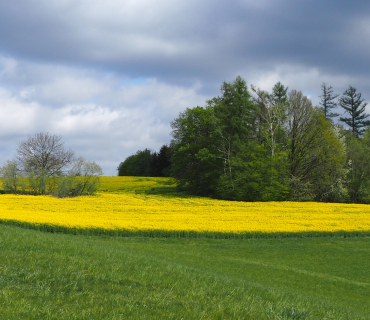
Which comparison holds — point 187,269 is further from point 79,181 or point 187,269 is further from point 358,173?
point 358,173

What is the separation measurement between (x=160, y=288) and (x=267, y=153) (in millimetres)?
48956

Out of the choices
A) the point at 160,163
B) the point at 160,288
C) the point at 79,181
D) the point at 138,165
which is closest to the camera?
the point at 160,288

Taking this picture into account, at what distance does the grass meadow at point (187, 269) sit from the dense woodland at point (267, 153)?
16.8m

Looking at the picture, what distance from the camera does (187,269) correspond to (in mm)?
12898

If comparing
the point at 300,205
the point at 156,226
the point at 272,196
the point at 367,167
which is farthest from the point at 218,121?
the point at 156,226

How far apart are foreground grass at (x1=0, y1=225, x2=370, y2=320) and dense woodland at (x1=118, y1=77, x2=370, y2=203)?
35365mm

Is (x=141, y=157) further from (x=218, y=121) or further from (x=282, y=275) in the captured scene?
(x=282, y=275)

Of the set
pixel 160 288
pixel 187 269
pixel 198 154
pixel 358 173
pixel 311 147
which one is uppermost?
pixel 311 147

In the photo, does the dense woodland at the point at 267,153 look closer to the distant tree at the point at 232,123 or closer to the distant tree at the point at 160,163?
the distant tree at the point at 232,123

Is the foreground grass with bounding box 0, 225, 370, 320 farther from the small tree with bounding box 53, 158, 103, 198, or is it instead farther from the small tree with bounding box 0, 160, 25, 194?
the small tree with bounding box 0, 160, 25, 194

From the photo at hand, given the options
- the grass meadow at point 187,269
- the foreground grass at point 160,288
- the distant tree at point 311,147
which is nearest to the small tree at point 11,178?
the grass meadow at point 187,269

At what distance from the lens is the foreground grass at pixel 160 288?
6.54 m

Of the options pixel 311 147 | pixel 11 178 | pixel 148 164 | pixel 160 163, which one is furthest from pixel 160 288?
pixel 148 164

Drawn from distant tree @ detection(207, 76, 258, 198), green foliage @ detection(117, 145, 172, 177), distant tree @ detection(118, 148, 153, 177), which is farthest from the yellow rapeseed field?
distant tree @ detection(118, 148, 153, 177)
